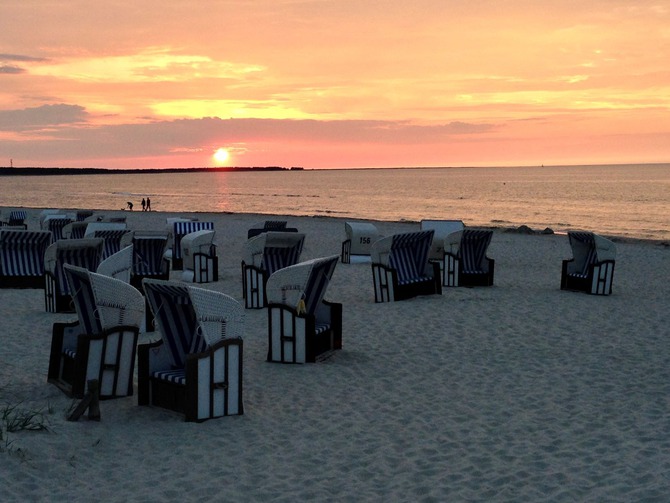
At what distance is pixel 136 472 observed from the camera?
18.4 feet

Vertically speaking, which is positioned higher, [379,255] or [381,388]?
[379,255]

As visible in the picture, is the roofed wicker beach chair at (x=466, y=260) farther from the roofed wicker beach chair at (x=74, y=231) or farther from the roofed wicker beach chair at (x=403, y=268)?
the roofed wicker beach chair at (x=74, y=231)

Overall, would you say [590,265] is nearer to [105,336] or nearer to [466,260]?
[466,260]

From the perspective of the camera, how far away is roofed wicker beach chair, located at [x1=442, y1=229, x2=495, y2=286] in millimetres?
15141

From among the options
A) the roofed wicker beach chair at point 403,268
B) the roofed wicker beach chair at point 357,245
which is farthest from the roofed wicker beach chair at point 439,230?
the roofed wicker beach chair at point 403,268

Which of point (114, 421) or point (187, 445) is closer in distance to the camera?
point (187, 445)

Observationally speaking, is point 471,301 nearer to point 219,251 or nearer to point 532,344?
point 532,344

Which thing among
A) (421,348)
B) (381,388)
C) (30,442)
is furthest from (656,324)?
(30,442)

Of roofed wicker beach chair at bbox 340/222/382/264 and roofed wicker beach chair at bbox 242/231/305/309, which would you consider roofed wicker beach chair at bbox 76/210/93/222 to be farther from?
roofed wicker beach chair at bbox 242/231/305/309

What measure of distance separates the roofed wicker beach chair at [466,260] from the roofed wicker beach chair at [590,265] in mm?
1607

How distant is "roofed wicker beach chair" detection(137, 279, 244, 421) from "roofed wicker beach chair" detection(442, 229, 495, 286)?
8.62 m

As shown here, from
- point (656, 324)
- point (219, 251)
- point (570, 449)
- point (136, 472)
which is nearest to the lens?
point (136, 472)

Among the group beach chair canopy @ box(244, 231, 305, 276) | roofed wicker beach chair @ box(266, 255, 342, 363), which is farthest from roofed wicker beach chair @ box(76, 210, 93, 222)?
roofed wicker beach chair @ box(266, 255, 342, 363)

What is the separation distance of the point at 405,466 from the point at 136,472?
2.05m
